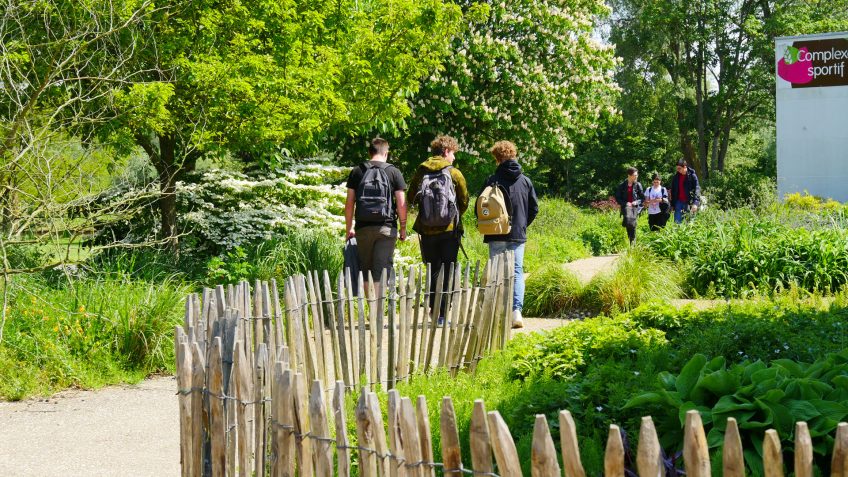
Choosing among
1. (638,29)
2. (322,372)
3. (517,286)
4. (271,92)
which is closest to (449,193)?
(517,286)

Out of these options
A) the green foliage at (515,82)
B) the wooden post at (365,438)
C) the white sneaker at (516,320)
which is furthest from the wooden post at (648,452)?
the green foliage at (515,82)

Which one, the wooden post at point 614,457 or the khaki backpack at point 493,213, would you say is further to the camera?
the khaki backpack at point 493,213

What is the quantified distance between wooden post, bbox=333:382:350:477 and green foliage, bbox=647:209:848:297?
24.3 ft

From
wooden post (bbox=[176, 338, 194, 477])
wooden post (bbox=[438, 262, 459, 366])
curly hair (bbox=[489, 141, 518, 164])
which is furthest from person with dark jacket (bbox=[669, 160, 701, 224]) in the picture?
wooden post (bbox=[176, 338, 194, 477])

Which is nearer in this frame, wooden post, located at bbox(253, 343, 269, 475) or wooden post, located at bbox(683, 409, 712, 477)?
wooden post, located at bbox(683, 409, 712, 477)

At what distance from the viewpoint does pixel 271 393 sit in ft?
12.6

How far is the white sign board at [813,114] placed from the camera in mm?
24203

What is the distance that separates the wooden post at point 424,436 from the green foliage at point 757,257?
7.51m

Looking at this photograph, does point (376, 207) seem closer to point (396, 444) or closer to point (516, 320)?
point (516, 320)

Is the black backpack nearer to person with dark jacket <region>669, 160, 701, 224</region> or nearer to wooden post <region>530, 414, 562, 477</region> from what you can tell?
wooden post <region>530, 414, 562, 477</region>

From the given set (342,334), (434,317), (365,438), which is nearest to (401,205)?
(434,317)

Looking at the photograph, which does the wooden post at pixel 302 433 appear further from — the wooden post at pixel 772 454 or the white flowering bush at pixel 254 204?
the white flowering bush at pixel 254 204

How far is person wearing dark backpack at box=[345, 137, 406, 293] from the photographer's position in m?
8.61

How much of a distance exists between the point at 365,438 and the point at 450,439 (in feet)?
1.23
